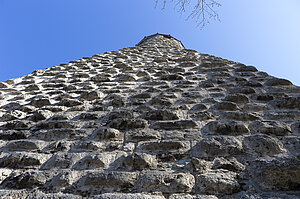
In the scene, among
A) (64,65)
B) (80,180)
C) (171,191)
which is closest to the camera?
(171,191)

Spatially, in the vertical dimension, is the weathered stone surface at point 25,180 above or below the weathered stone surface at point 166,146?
below

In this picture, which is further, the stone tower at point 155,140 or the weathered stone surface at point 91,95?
the weathered stone surface at point 91,95

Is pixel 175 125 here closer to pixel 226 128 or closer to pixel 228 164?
pixel 226 128

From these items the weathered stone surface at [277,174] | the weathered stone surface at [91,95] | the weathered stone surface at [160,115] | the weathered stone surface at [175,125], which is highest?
the weathered stone surface at [91,95]

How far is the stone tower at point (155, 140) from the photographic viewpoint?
1205mm

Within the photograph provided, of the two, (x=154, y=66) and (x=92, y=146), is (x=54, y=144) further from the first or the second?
(x=154, y=66)

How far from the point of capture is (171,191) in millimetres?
1169

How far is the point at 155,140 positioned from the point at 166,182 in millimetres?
431

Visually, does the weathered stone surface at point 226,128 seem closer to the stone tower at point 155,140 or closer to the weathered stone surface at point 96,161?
the stone tower at point 155,140

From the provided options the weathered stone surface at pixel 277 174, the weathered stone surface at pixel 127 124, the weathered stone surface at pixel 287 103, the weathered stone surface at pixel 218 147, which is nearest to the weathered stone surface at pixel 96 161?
the weathered stone surface at pixel 127 124

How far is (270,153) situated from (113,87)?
210 centimetres

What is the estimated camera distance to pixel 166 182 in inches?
47.8

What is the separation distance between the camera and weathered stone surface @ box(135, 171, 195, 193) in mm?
1180

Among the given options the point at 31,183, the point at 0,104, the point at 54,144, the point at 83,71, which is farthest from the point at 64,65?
the point at 31,183
